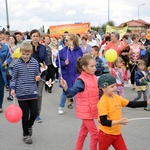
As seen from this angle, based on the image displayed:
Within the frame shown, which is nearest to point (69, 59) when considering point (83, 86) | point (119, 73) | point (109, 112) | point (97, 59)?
point (97, 59)

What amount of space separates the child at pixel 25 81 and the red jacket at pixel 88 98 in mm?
1056

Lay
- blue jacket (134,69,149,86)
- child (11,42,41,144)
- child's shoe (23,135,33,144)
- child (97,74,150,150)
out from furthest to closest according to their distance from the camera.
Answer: blue jacket (134,69,149,86)
child's shoe (23,135,33,144)
child (11,42,41,144)
child (97,74,150,150)

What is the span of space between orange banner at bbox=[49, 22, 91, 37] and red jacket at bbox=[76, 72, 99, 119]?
23.8ft

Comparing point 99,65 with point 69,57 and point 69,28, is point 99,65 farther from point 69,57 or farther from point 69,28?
point 69,28

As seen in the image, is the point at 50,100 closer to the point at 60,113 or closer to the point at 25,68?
the point at 60,113

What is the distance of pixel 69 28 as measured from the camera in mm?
11648

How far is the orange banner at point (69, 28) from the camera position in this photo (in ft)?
36.1

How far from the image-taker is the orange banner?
10998 mm

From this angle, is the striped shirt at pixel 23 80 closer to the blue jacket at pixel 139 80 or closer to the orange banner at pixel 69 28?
the blue jacket at pixel 139 80

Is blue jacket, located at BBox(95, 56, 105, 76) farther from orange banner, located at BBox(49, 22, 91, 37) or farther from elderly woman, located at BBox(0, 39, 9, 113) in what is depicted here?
orange banner, located at BBox(49, 22, 91, 37)

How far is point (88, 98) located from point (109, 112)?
53cm

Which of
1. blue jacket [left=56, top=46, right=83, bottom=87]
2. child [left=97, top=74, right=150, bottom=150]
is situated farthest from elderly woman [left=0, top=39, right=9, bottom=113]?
child [left=97, top=74, right=150, bottom=150]

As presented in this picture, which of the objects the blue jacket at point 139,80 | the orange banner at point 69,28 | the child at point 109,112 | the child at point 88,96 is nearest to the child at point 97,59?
the blue jacket at point 139,80

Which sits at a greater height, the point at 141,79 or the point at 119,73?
the point at 119,73
